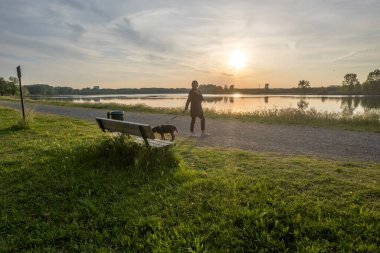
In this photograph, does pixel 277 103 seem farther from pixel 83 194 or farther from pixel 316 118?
pixel 83 194

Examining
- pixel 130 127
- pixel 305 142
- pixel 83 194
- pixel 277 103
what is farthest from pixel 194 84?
pixel 277 103

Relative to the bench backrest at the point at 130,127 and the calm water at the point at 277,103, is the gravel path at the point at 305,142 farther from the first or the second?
the calm water at the point at 277,103

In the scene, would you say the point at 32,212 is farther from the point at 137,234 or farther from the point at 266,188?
the point at 266,188

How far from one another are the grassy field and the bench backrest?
26 cm

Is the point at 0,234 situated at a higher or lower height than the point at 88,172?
lower

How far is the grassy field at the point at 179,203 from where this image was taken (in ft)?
9.87

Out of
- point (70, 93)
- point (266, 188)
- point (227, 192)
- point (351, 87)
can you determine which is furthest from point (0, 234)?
point (70, 93)

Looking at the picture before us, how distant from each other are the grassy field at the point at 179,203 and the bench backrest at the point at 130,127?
264 millimetres

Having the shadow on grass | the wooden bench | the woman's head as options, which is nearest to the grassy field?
the shadow on grass

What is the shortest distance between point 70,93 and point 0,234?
479 ft

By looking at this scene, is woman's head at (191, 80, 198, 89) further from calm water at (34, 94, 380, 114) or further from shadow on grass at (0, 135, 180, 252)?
calm water at (34, 94, 380, 114)

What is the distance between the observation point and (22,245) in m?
3.05

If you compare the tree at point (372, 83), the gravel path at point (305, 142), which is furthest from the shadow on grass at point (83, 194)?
the tree at point (372, 83)

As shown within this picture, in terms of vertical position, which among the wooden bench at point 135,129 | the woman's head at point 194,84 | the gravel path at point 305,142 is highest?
the woman's head at point 194,84
